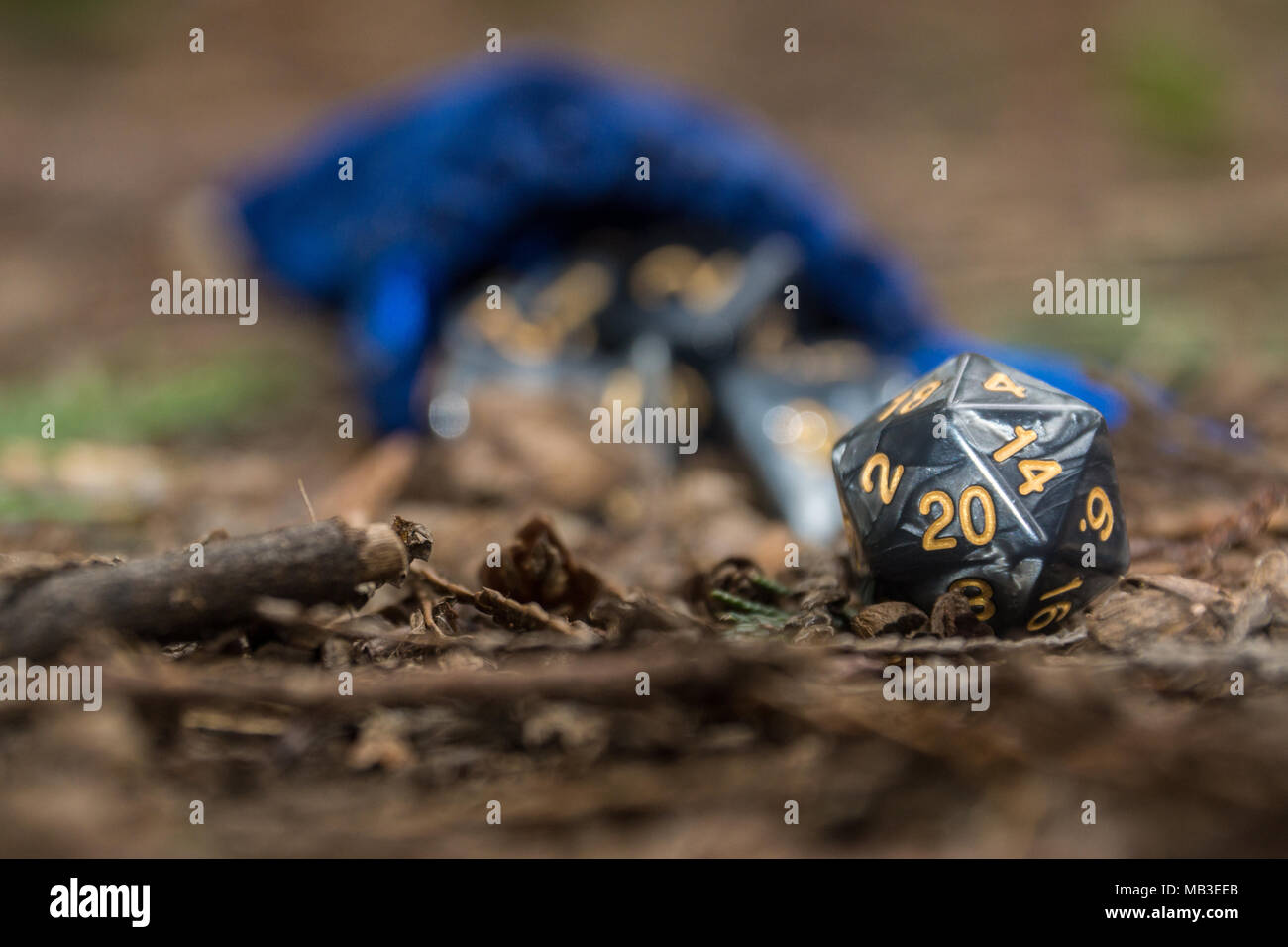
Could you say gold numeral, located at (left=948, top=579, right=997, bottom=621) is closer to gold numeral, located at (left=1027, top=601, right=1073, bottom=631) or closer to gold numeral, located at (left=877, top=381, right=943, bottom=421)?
gold numeral, located at (left=1027, top=601, right=1073, bottom=631)

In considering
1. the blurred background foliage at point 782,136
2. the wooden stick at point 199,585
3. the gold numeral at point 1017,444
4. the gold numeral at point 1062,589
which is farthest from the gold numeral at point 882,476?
the blurred background foliage at point 782,136

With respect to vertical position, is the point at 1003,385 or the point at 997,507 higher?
the point at 1003,385

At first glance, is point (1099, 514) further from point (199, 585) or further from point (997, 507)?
point (199, 585)

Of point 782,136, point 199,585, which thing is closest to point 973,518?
point 199,585

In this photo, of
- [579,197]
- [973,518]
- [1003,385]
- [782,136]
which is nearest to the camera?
[973,518]

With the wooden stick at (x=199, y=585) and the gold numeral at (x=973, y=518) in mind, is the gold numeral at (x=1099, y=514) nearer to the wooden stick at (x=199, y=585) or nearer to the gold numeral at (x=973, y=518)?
the gold numeral at (x=973, y=518)

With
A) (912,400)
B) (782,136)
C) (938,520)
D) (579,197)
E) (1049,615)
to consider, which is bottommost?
(1049,615)
